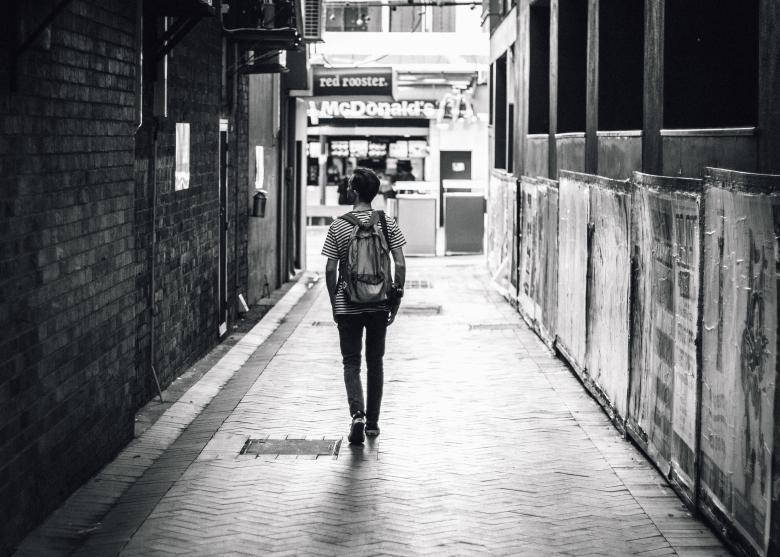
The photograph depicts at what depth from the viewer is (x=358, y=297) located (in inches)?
344

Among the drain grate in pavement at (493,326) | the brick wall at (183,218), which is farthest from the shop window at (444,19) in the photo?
the brick wall at (183,218)

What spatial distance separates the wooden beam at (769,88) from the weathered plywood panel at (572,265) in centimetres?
349

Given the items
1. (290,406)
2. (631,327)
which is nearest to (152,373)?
(290,406)

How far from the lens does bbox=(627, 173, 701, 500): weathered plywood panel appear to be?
23.7 feet

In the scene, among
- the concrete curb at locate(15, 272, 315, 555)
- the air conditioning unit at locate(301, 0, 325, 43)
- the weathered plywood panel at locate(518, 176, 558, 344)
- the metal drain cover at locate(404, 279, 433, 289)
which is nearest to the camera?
the concrete curb at locate(15, 272, 315, 555)

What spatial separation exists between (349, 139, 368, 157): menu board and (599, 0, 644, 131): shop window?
28733 millimetres

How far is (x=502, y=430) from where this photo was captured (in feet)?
31.8

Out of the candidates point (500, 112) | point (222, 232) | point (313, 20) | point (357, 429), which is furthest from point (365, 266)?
point (500, 112)

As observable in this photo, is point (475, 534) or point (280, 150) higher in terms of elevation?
point (280, 150)

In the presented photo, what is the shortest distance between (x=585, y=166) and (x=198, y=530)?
838 cm

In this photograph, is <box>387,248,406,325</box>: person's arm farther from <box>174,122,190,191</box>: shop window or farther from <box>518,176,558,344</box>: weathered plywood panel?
<box>518,176,558,344</box>: weathered plywood panel

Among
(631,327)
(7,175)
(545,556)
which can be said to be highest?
(7,175)

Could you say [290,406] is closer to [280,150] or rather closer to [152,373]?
[152,373]

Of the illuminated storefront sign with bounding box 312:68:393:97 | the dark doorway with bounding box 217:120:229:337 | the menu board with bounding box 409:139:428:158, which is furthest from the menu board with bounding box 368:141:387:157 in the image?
the dark doorway with bounding box 217:120:229:337
